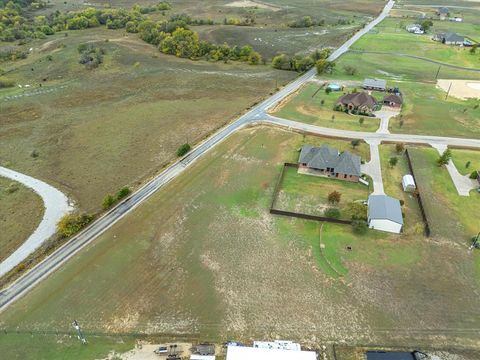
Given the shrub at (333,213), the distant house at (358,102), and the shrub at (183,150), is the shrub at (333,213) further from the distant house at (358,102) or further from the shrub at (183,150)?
the distant house at (358,102)

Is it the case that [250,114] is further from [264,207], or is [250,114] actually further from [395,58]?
[395,58]

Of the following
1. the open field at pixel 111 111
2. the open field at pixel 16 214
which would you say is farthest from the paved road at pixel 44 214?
the open field at pixel 111 111

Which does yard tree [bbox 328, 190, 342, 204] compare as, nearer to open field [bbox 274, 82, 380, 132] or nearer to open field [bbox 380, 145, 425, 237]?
open field [bbox 380, 145, 425, 237]

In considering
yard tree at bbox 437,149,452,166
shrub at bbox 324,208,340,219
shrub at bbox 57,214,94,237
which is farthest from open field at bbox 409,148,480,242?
shrub at bbox 57,214,94,237

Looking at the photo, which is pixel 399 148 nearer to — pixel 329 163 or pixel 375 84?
pixel 329 163

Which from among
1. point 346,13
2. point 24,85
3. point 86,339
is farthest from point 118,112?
point 346,13

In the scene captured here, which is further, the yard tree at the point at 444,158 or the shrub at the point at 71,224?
the yard tree at the point at 444,158
